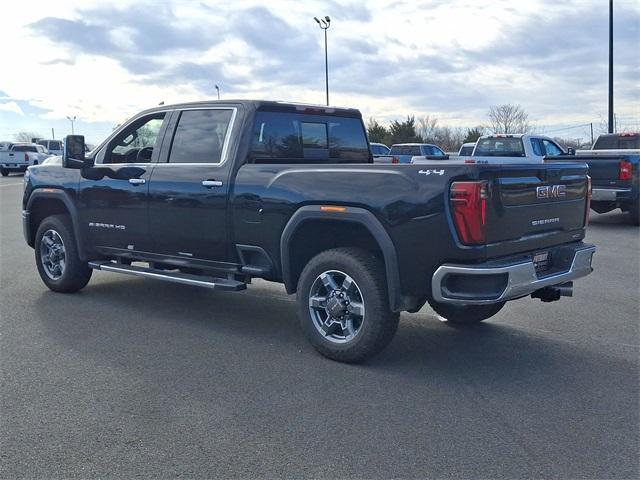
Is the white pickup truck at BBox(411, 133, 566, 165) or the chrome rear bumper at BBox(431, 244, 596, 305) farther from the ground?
the white pickup truck at BBox(411, 133, 566, 165)

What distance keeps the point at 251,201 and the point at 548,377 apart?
106 inches

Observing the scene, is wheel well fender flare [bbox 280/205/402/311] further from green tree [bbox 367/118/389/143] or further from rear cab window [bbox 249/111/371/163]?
green tree [bbox 367/118/389/143]

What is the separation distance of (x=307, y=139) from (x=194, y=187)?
1222 mm

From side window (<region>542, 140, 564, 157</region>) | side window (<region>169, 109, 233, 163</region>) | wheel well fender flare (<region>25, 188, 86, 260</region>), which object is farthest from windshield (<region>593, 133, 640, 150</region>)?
wheel well fender flare (<region>25, 188, 86, 260</region>)

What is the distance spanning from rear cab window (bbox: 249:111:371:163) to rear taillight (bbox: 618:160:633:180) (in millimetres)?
8322

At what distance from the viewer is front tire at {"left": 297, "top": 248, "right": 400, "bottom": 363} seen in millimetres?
5027

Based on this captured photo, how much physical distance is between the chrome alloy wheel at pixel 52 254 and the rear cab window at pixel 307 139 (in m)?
2.86

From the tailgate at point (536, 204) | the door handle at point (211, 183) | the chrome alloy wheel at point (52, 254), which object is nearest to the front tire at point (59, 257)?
the chrome alloy wheel at point (52, 254)

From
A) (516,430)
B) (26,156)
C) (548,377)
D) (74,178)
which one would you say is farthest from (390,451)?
(26,156)

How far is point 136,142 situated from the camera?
705 centimetres

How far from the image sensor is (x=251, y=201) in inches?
225

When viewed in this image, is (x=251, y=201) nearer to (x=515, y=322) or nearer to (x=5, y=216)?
(x=515, y=322)

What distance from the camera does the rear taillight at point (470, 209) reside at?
4555 millimetres

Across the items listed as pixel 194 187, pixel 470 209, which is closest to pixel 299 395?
pixel 470 209
